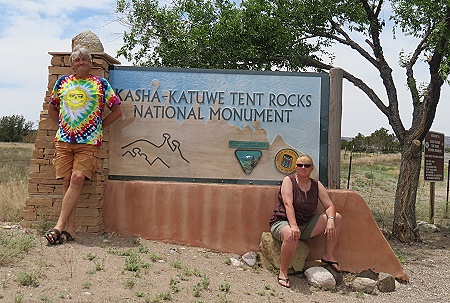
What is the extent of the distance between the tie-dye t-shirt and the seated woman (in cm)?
222

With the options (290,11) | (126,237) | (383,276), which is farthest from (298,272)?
(290,11)

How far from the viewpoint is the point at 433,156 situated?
11.6 m

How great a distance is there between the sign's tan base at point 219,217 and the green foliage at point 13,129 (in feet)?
127

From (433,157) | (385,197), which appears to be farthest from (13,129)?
(433,157)

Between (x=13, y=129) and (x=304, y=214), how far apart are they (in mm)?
41147

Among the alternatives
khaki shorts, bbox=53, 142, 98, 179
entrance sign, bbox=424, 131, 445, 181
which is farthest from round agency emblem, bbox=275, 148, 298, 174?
entrance sign, bbox=424, 131, 445, 181

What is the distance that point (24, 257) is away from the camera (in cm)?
529

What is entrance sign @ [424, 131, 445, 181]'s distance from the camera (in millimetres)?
11438

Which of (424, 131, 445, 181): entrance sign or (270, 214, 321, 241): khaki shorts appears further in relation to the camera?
(424, 131, 445, 181): entrance sign

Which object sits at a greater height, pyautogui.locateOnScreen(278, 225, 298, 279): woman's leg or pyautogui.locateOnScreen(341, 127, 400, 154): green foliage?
pyautogui.locateOnScreen(341, 127, 400, 154): green foliage

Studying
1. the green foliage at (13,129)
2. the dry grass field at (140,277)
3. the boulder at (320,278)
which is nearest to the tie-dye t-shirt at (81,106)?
the dry grass field at (140,277)

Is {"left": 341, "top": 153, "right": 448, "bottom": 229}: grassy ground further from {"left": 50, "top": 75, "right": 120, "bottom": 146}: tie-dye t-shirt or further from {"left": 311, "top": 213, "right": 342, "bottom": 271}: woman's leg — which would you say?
{"left": 50, "top": 75, "right": 120, "bottom": 146}: tie-dye t-shirt

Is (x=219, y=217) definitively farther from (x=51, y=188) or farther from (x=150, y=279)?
(x=51, y=188)

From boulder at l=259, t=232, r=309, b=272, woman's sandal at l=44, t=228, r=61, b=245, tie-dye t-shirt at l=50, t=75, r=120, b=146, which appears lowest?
boulder at l=259, t=232, r=309, b=272
